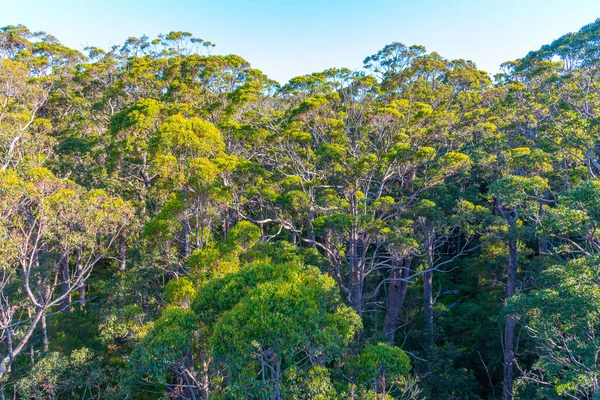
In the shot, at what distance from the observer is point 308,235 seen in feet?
50.8

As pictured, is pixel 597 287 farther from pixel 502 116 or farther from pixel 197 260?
pixel 502 116

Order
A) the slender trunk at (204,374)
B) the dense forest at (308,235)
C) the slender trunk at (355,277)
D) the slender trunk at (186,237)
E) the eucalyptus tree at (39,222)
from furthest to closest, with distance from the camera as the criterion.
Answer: the slender trunk at (355,277), the slender trunk at (186,237), the eucalyptus tree at (39,222), the slender trunk at (204,374), the dense forest at (308,235)

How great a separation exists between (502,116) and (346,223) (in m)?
11.4

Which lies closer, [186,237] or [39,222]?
[39,222]

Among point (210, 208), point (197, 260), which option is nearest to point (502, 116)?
point (210, 208)

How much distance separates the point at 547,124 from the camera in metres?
14.1

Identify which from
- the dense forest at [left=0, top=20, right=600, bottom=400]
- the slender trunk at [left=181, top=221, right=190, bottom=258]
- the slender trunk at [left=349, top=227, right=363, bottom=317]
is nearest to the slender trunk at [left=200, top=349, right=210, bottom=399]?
the dense forest at [left=0, top=20, right=600, bottom=400]

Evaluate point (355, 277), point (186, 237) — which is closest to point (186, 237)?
point (186, 237)

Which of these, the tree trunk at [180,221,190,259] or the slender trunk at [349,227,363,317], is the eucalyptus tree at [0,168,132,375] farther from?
the slender trunk at [349,227,363,317]

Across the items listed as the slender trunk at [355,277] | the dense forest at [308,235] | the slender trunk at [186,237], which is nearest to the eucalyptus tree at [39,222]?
the dense forest at [308,235]

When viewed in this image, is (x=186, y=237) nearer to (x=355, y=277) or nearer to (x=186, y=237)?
(x=186, y=237)

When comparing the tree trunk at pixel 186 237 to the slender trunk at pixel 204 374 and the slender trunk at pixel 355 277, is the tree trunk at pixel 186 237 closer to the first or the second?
the slender trunk at pixel 204 374

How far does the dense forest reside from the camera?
7.78 m

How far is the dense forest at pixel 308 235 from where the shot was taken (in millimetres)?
7781
